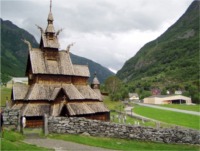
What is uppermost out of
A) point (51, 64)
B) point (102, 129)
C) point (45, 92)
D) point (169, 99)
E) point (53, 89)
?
point (51, 64)

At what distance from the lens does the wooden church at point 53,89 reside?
35.5 m

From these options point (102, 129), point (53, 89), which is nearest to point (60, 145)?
point (102, 129)

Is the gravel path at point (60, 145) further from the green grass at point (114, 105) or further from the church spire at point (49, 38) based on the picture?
the green grass at point (114, 105)

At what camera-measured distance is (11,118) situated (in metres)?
26.4

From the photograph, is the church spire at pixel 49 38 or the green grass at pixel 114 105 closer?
the church spire at pixel 49 38

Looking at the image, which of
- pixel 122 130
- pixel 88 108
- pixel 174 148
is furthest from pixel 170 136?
pixel 88 108

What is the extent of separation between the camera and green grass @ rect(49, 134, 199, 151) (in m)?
24.4

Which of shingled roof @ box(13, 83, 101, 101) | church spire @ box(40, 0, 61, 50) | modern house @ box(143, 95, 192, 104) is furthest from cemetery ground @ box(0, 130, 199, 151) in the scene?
modern house @ box(143, 95, 192, 104)

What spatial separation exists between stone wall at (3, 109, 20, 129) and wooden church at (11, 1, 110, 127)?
7.29 meters

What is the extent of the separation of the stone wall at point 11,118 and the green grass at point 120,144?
3298 mm

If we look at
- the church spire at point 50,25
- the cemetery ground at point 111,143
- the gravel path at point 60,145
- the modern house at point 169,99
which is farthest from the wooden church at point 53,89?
the modern house at point 169,99

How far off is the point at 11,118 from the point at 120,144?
384 inches

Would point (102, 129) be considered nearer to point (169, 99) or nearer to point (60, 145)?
point (60, 145)

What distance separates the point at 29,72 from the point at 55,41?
5.65 metres
